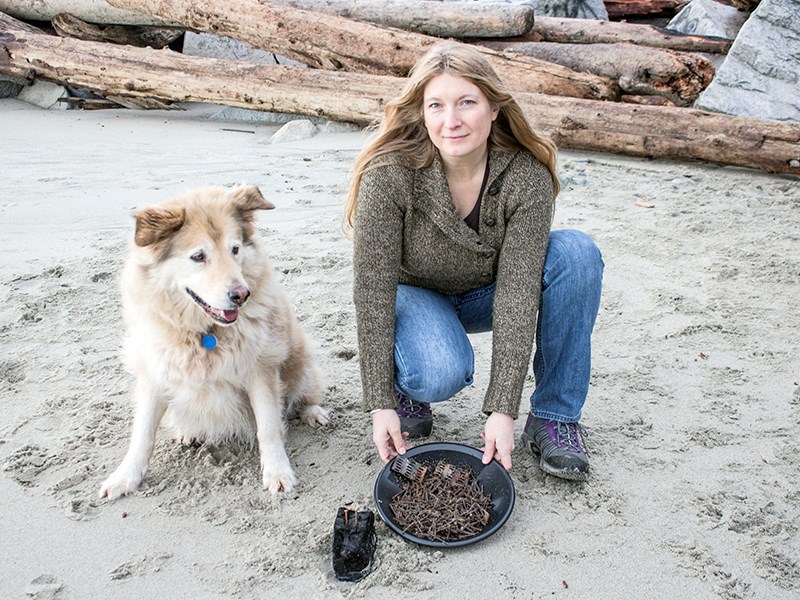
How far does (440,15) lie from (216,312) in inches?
278

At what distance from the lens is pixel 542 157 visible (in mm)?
2488

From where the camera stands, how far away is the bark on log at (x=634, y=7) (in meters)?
10.4

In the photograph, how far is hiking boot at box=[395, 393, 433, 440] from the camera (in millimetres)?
2793

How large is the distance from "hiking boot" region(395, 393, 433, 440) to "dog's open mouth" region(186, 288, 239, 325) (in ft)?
2.66

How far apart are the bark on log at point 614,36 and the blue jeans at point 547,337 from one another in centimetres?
687

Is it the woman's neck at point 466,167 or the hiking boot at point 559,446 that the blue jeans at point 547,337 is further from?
the woman's neck at point 466,167

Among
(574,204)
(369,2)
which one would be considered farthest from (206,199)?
(369,2)

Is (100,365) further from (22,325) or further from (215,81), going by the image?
(215,81)

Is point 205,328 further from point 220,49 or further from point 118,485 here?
point 220,49

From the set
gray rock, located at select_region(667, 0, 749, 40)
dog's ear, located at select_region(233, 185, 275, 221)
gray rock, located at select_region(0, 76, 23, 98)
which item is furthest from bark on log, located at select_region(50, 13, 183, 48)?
dog's ear, located at select_region(233, 185, 275, 221)

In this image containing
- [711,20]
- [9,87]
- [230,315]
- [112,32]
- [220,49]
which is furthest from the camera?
[220,49]

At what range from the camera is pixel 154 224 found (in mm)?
2295

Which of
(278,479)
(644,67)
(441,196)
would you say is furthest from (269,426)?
(644,67)

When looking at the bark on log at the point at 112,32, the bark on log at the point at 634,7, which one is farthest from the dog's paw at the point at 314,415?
the bark on log at the point at 634,7
